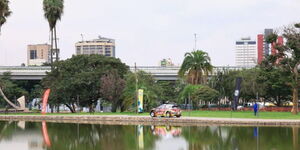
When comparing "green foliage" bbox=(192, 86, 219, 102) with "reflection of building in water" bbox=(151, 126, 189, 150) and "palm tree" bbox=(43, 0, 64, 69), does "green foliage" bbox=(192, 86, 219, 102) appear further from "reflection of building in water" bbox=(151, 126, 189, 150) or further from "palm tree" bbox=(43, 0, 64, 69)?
"reflection of building in water" bbox=(151, 126, 189, 150)

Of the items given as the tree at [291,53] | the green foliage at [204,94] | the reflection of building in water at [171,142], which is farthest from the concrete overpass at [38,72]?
the reflection of building in water at [171,142]

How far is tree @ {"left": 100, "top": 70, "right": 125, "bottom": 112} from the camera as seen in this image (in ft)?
240

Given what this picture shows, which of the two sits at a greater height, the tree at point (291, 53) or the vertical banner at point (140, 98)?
the tree at point (291, 53)

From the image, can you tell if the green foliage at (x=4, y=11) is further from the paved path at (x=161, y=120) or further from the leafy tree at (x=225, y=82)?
the leafy tree at (x=225, y=82)

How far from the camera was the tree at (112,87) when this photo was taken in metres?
73.1

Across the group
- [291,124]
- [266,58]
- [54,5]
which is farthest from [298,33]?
[54,5]

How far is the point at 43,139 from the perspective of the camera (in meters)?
34.4

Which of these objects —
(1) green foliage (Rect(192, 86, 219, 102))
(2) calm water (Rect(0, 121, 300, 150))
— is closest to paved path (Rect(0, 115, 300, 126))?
(2) calm water (Rect(0, 121, 300, 150))

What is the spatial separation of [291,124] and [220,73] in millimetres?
44683

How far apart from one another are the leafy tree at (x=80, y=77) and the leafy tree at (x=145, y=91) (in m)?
5.61

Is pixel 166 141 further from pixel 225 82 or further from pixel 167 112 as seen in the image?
pixel 225 82

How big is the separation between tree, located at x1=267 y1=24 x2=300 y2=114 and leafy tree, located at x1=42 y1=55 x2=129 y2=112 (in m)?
26.2

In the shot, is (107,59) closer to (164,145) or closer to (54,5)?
(54,5)

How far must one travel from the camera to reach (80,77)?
3054 inches
